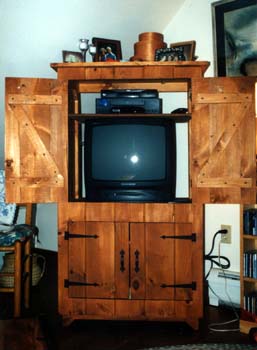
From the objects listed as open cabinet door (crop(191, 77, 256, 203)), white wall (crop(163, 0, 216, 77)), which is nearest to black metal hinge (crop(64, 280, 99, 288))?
open cabinet door (crop(191, 77, 256, 203))

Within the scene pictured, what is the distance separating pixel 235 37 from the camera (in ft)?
8.34

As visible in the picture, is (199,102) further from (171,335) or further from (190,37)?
(171,335)

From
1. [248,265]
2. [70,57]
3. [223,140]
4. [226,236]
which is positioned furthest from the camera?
[226,236]

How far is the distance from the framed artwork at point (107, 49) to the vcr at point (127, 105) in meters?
0.31

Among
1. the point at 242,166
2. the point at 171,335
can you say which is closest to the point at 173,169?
the point at 242,166

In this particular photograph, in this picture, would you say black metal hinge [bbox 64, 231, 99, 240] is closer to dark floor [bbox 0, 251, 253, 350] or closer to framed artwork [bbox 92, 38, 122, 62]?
dark floor [bbox 0, 251, 253, 350]

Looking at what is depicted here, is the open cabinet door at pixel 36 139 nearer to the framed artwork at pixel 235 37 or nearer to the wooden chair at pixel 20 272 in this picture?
the wooden chair at pixel 20 272

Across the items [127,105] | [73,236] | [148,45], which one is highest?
[148,45]

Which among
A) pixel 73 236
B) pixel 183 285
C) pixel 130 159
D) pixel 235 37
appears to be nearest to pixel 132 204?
pixel 130 159

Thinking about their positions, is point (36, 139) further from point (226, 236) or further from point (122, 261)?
point (226, 236)

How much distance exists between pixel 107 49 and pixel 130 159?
84 centimetres

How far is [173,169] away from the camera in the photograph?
2.23 metres

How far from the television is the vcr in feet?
0.29

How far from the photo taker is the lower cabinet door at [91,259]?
2.17 m
